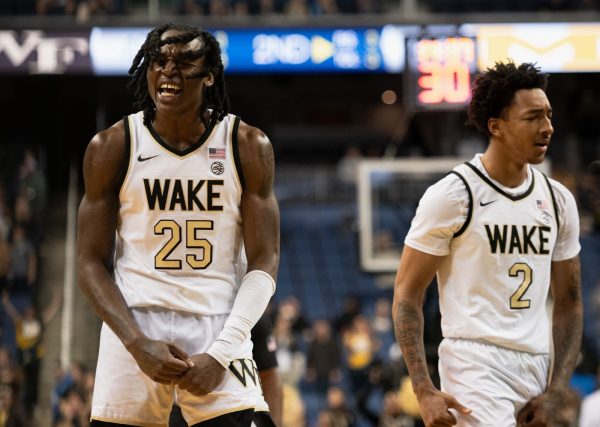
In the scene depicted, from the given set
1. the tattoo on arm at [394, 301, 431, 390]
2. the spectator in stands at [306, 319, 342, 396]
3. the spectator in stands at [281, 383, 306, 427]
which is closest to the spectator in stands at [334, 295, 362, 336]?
the spectator in stands at [306, 319, 342, 396]

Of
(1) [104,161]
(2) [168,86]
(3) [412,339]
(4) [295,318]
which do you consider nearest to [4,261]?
(4) [295,318]

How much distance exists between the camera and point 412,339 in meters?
4.86

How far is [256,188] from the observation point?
4422 mm

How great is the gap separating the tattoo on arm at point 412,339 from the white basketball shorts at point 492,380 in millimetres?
131

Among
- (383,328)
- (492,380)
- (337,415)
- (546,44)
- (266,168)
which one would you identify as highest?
(546,44)

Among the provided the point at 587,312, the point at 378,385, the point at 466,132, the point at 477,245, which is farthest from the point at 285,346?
the point at 477,245

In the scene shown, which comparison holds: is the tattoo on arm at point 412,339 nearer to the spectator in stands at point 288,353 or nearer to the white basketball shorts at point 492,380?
the white basketball shorts at point 492,380

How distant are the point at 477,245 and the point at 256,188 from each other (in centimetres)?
105

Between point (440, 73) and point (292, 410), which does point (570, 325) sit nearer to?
point (440, 73)

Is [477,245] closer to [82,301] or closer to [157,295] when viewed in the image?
[157,295]

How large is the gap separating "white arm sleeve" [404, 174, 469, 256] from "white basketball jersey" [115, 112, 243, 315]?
0.87 meters

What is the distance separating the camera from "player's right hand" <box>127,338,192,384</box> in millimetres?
4055

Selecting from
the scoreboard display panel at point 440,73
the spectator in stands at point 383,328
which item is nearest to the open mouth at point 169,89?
the scoreboard display panel at point 440,73

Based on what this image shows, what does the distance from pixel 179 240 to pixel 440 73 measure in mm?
7866
